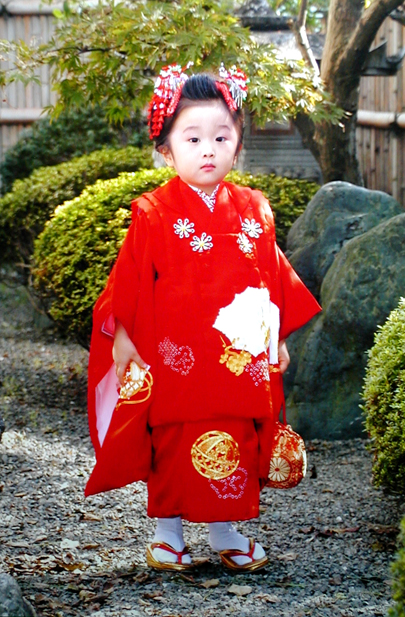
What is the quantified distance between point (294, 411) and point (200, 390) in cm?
183

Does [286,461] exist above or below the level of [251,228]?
below

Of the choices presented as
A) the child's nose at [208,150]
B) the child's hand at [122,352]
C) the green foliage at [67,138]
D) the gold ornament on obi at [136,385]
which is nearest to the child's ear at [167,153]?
the child's nose at [208,150]

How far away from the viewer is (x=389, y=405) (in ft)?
10.1

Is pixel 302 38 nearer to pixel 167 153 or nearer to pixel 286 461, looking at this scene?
pixel 167 153

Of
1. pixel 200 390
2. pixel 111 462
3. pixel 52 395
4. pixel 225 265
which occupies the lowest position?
pixel 52 395

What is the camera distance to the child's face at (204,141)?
2.77 meters

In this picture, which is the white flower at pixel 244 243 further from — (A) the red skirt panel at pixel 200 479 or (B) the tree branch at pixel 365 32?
(B) the tree branch at pixel 365 32

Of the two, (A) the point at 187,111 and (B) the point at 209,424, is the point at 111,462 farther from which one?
(A) the point at 187,111

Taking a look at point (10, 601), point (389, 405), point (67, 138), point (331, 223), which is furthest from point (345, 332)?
point (67, 138)

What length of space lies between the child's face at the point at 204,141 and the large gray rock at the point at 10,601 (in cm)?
140

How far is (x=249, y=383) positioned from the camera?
9.02 feet

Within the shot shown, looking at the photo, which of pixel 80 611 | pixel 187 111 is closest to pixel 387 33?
pixel 187 111

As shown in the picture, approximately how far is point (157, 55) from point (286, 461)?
2395mm

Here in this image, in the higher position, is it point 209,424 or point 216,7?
point 216,7
